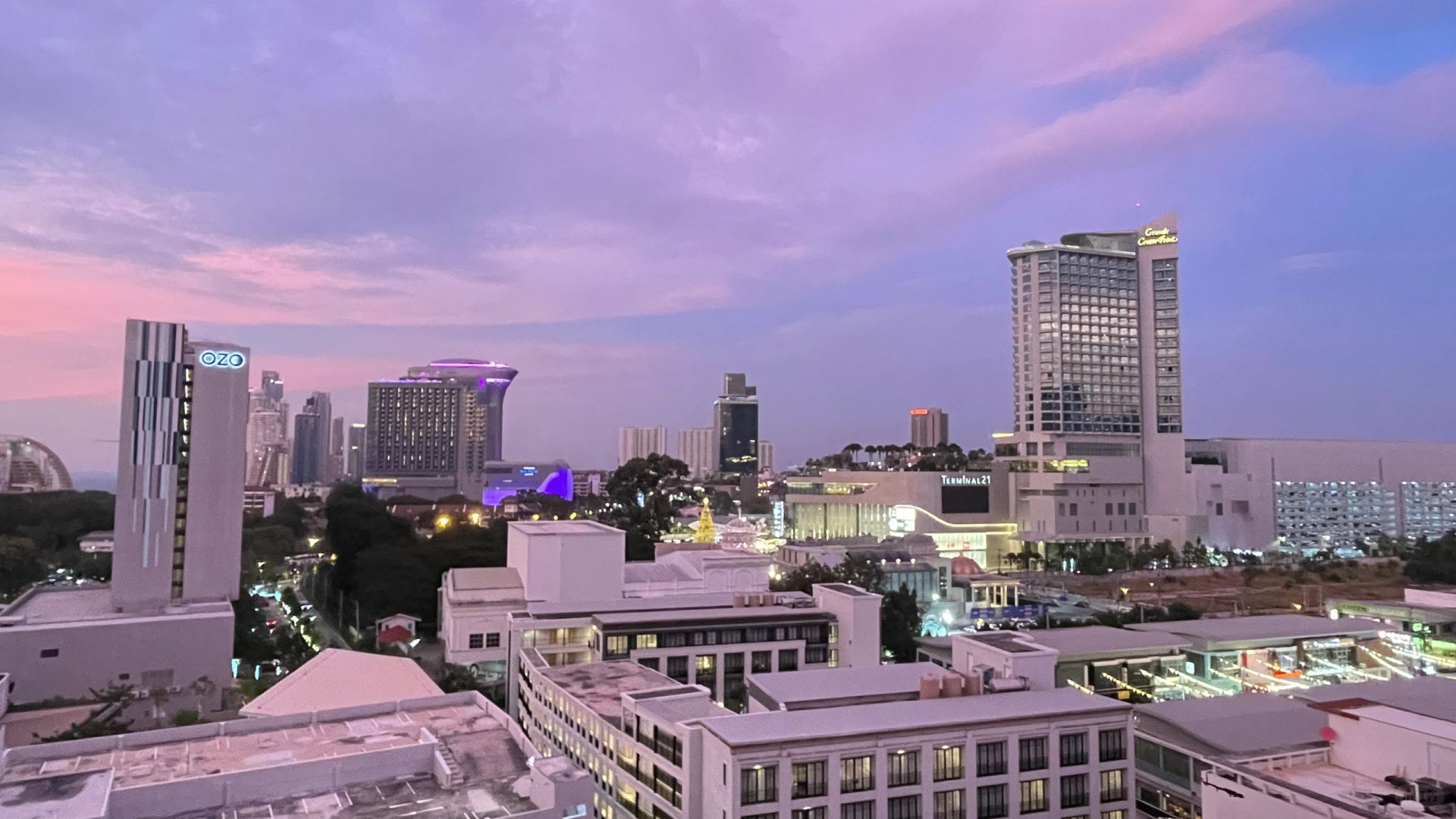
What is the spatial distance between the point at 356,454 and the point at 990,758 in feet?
621

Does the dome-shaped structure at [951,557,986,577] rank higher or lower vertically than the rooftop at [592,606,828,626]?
lower

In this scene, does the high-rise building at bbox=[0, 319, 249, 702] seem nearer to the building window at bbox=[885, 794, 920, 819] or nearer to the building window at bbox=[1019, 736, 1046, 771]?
the building window at bbox=[885, 794, 920, 819]

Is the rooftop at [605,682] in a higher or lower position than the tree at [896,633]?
higher

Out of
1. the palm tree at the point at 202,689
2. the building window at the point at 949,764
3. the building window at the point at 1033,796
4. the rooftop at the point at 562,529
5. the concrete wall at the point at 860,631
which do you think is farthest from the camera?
the rooftop at the point at 562,529

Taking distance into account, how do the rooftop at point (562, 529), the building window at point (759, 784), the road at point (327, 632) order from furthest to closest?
the road at point (327, 632) → the rooftop at point (562, 529) → the building window at point (759, 784)

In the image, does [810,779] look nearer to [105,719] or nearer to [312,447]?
[105,719]

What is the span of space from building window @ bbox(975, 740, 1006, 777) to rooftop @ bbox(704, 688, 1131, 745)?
546 millimetres

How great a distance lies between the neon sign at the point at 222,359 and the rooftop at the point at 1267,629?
36.3 metres

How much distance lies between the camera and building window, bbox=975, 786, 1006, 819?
18359mm

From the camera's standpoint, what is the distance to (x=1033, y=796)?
738 inches

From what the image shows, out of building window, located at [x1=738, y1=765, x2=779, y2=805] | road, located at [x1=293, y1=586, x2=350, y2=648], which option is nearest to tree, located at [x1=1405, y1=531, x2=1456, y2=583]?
building window, located at [x1=738, y1=765, x2=779, y2=805]

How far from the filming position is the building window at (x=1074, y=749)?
19.1 m

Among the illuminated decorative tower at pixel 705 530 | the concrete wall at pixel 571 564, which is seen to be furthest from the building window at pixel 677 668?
the illuminated decorative tower at pixel 705 530

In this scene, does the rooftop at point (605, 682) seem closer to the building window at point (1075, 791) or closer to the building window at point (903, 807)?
the building window at point (903, 807)
